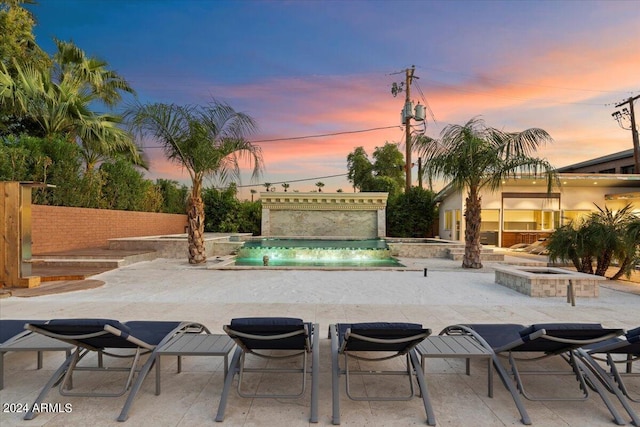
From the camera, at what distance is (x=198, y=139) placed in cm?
1083

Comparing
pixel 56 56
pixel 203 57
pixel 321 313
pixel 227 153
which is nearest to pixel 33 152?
pixel 56 56

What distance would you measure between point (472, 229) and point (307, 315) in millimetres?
7199

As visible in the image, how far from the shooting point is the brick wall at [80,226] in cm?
1134

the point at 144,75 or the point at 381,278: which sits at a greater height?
the point at 144,75

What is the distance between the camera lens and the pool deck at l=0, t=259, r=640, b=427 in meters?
2.61

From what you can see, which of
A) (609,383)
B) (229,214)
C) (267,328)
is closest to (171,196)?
(229,214)

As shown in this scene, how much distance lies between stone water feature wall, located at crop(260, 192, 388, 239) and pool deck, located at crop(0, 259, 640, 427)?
1043cm

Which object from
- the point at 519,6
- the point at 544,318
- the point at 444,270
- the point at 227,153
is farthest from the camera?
the point at 519,6

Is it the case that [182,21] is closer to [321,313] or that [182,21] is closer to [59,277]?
[59,277]

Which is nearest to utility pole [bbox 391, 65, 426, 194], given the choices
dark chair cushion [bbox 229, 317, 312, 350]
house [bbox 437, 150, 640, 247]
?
house [bbox 437, 150, 640, 247]

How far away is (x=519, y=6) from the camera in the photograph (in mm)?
12125

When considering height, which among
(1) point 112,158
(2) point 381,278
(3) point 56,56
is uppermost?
(3) point 56,56

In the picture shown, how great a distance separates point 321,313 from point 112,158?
14.9 metres

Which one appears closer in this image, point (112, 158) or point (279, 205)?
point (112, 158)
